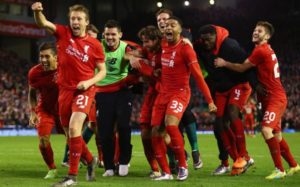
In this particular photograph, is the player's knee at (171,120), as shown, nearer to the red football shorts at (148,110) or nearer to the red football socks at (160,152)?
the red football socks at (160,152)

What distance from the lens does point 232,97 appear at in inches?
415

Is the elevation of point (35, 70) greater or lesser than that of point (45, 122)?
greater

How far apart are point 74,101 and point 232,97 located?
3005 mm

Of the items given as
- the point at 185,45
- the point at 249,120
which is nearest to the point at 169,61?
the point at 185,45

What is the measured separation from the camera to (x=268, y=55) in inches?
385

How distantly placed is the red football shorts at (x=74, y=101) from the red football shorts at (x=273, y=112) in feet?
8.73

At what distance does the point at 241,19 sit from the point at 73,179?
1702 inches

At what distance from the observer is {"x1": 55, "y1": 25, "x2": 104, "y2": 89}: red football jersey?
8.62m

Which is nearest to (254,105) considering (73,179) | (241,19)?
(241,19)

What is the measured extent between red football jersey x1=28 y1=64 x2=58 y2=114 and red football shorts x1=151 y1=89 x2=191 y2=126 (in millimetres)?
1780

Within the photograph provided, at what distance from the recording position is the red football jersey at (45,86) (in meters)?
10.3

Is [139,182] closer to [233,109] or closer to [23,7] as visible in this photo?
[233,109]

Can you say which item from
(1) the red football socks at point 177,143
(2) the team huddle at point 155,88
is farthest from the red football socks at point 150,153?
(1) the red football socks at point 177,143

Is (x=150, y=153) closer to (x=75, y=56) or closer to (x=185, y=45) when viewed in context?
(x=185, y=45)
